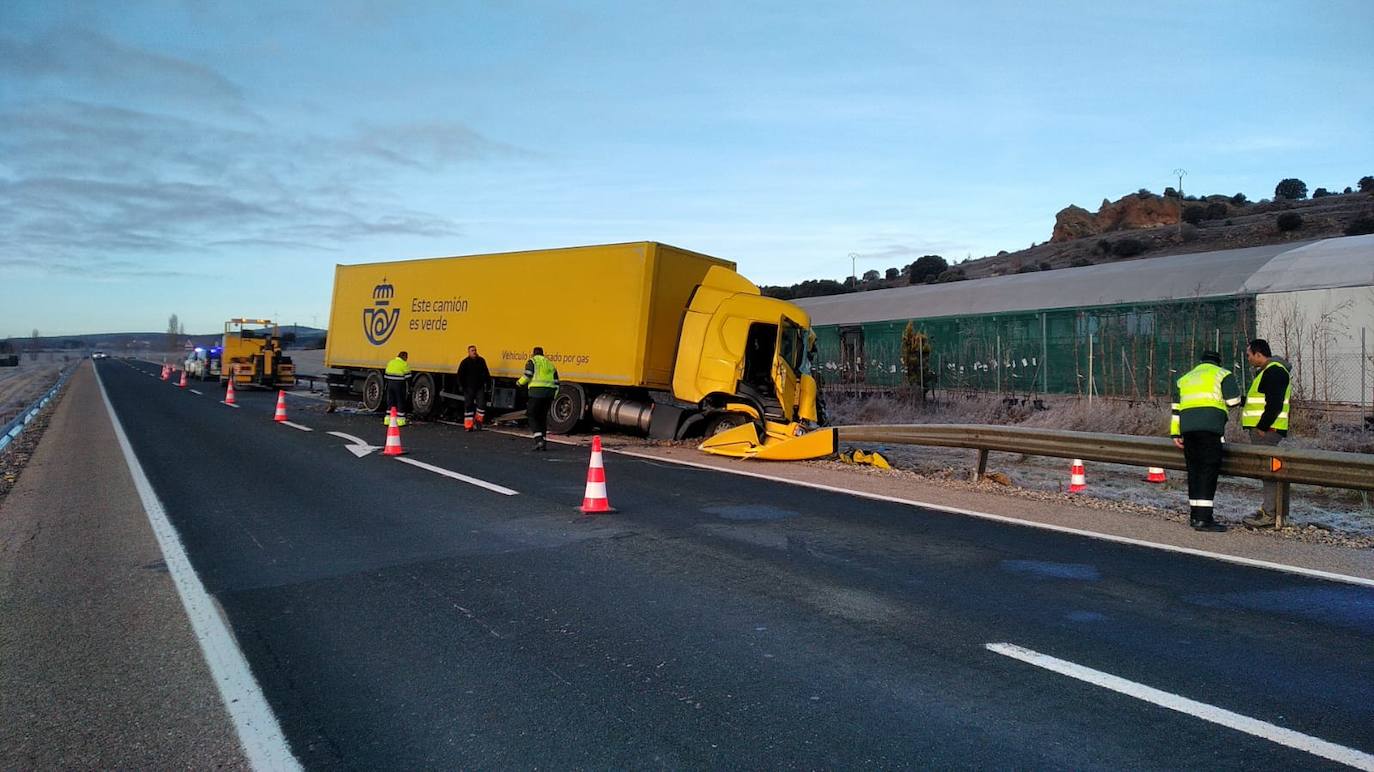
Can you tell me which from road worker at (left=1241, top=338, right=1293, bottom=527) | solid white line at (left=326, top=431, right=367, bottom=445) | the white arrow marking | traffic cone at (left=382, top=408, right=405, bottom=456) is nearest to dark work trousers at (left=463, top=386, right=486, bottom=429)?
solid white line at (left=326, top=431, right=367, bottom=445)

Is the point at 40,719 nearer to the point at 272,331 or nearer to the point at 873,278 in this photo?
the point at 272,331

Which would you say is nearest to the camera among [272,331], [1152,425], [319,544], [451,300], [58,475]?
[319,544]

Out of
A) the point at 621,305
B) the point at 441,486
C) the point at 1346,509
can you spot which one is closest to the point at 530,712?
the point at 441,486

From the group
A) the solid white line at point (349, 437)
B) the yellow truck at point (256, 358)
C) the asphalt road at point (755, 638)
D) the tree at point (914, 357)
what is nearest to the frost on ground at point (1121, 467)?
the tree at point (914, 357)

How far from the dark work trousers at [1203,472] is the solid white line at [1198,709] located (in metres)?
4.34

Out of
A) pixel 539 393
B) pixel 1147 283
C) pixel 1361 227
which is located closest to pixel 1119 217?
pixel 1361 227

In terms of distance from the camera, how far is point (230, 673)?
14.5ft

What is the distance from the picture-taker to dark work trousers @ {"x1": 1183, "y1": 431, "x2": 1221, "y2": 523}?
791cm

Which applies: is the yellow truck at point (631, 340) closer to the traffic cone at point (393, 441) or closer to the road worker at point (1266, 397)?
the traffic cone at point (393, 441)

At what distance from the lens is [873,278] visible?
85.2m

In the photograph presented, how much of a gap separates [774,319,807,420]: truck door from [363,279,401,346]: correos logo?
11.1 m

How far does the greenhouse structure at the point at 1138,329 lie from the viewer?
20297 millimetres

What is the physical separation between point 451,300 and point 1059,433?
46.4 ft

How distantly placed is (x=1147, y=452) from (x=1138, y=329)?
1396 cm
